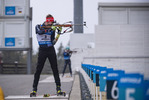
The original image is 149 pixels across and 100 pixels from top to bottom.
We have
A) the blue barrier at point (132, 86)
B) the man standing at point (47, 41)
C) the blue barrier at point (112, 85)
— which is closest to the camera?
the blue barrier at point (132, 86)

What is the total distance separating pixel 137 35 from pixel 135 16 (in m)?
4.55

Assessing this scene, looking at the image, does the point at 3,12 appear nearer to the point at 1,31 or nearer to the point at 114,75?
the point at 1,31

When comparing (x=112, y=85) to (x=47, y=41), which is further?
(x=47, y=41)

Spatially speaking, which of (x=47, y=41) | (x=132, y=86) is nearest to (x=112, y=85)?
(x=132, y=86)

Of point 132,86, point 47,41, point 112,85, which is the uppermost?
point 47,41

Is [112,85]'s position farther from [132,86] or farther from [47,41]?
[47,41]

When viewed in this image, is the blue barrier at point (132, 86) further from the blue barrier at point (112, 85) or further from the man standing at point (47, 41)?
the man standing at point (47, 41)

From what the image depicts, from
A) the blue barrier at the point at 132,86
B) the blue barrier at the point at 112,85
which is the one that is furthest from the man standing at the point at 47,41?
the blue barrier at the point at 132,86

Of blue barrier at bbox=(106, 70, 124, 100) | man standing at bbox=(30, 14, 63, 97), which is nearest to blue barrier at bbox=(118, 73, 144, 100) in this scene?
blue barrier at bbox=(106, 70, 124, 100)

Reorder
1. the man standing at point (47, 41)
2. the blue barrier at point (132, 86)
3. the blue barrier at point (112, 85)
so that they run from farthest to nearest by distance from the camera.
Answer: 1. the man standing at point (47, 41)
2. the blue barrier at point (112, 85)
3. the blue barrier at point (132, 86)

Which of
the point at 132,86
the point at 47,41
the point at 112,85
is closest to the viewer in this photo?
the point at 132,86

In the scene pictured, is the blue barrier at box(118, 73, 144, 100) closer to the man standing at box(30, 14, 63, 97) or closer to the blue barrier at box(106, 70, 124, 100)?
the blue barrier at box(106, 70, 124, 100)

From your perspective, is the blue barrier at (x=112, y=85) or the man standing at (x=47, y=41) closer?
the blue barrier at (x=112, y=85)

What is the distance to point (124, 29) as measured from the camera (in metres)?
30.2
